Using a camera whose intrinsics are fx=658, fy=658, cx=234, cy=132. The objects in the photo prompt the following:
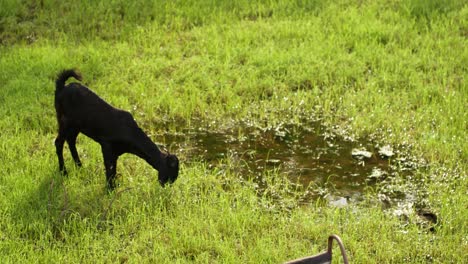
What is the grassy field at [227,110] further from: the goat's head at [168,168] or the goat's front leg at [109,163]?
the goat's head at [168,168]

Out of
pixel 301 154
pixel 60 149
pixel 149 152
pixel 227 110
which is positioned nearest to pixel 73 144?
pixel 60 149

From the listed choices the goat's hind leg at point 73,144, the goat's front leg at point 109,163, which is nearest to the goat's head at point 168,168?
the goat's front leg at point 109,163

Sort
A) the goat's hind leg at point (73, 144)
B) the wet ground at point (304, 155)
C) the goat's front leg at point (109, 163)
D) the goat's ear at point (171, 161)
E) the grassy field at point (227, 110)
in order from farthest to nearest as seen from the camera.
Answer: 1. the wet ground at point (304, 155)
2. the goat's hind leg at point (73, 144)
3. the goat's front leg at point (109, 163)
4. the goat's ear at point (171, 161)
5. the grassy field at point (227, 110)

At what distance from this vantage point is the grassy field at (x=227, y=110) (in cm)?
609

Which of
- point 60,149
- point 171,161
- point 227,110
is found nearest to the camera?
point 171,161

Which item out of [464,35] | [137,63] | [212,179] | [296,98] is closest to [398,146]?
[296,98]

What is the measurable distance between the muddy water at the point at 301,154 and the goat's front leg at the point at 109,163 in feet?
4.28

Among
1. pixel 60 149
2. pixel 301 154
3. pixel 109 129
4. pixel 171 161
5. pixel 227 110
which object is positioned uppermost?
pixel 109 129

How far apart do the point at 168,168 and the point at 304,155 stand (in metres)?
2.17

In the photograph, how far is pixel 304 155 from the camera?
26.5 feet

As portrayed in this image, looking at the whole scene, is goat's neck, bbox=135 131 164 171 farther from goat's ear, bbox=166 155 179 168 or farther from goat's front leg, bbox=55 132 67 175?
goat's front leg, bbox=55 132 67 175

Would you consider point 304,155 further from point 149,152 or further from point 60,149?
point 60,149

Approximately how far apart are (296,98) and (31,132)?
3636mm

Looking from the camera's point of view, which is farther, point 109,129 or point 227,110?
point 227,110
